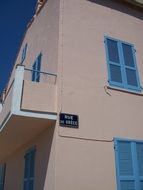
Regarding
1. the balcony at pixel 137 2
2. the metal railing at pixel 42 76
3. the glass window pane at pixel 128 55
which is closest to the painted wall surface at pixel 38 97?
the metal railing at pixel 42 76

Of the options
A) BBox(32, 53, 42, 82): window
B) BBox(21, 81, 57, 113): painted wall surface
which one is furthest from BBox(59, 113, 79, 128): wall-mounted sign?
BBox(32, 53, 42, 82): window

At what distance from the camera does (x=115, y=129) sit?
705 cm

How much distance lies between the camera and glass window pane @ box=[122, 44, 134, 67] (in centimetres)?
827

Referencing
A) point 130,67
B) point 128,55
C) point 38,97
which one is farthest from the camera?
point 128,55

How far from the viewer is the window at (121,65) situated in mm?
7793

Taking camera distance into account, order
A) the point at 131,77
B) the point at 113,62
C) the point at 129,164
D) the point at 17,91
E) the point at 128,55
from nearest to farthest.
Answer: the point at 17,91
the point at 129,164
the point at 113,62
the point at 131,77
the point at 128,55

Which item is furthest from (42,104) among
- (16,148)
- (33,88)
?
(16,148)

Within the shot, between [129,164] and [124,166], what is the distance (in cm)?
17

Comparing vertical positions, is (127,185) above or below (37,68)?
below

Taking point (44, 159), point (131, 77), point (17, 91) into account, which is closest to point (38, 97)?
point (17, 91)

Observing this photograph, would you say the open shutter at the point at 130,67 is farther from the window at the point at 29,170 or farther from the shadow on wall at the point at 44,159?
the window at the point at 29,170

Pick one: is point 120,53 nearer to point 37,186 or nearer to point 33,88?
point 33,88

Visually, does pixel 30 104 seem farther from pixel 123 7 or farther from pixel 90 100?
pixel 123 7

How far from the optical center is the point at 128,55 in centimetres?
838
